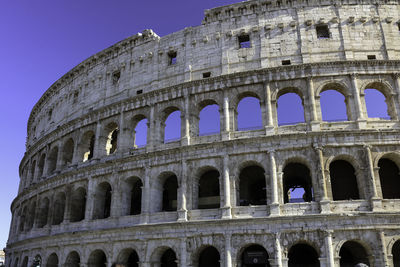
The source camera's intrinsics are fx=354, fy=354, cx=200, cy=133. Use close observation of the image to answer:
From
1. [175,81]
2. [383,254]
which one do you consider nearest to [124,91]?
[175,81]

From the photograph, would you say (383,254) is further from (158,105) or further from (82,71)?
(82,71)

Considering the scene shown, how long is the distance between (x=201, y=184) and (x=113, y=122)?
7.34 metres

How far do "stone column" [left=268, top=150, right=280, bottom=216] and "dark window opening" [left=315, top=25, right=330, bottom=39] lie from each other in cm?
779

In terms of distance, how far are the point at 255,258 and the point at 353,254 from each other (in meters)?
4.86

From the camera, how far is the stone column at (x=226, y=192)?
1741cm

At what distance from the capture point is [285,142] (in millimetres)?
17781

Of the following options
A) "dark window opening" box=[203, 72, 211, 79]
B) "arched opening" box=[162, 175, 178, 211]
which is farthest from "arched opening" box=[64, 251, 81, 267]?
"dark window opening" box=[203, 72, 211, 79]

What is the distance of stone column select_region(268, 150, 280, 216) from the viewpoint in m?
16.7

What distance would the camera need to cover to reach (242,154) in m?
18.3

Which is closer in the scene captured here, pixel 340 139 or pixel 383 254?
pixel 383 254

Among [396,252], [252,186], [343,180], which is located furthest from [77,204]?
[396,252]

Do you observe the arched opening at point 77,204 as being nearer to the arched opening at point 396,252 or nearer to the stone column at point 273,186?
the stone column at point 273,186

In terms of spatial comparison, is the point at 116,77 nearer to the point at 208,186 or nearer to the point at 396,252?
the point at 208,186

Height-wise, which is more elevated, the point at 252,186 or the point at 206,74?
the point at 206,74
